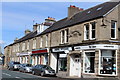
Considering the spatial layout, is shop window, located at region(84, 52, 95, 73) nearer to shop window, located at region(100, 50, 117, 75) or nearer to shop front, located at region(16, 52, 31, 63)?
shop window, located at region(100, 50, 117, 75)

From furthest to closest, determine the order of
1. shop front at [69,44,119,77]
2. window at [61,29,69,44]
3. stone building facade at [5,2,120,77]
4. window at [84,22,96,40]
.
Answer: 1. window at [61,29,69,44]
2. window at [84,22,96,40]
3. stone building facade at [5,2,120,77]
4. shop front at [69,44,119,77]

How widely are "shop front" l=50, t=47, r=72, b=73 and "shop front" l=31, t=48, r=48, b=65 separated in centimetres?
185

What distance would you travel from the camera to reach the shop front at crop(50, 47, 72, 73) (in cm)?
2573

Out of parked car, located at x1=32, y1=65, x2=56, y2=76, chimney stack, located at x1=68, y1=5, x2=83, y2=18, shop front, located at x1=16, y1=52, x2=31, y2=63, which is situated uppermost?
chimney stack, located at x1=68, y1=5, x2=83, y2=18

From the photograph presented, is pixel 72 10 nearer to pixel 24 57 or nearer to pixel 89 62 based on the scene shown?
pixel 89 62

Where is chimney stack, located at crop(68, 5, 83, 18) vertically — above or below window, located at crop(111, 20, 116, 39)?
above

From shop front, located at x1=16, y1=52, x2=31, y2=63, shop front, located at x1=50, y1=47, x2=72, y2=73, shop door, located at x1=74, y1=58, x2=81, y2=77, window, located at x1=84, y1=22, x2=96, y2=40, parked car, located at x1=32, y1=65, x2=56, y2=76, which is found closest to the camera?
window, located at x1=84, y1=22, x2=96, y2=40

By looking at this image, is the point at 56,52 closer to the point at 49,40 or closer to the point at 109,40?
the point at 49,40

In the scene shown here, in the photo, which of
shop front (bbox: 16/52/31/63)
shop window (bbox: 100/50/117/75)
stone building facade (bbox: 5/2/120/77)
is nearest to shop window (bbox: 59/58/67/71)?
stone building facade (bbox: 5/2/120/77)

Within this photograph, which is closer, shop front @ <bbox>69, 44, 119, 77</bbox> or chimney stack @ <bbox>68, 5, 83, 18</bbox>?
shop front @ <bbox>69, 44, 119, 77</bbox>

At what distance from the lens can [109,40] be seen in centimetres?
1989

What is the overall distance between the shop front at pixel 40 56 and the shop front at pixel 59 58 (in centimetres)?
185

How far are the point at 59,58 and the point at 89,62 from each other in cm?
762

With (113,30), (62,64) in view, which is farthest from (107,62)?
(62,64)
